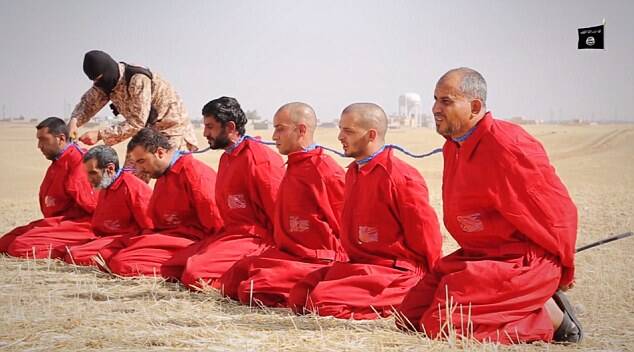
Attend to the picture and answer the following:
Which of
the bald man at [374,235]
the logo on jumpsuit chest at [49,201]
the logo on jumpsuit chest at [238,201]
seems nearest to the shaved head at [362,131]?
the bald man at [374,235]

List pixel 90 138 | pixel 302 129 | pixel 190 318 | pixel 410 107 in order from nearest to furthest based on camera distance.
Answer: pixel 190 318 < pixel 302 129 < pixel 90 138 < pixel 410 107

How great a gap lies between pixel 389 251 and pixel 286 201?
1100mm

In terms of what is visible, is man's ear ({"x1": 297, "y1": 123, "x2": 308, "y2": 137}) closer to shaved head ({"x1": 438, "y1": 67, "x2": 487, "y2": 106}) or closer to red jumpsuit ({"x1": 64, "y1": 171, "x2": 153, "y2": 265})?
shaved head ({"x1": 438, "y1": 67, "x2": 487, "y2": 106})

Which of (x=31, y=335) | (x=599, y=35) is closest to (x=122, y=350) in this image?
(x=31, y=335)

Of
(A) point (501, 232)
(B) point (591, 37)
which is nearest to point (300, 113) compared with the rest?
(A) point (501, 232)

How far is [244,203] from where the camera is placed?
6906 millimetres

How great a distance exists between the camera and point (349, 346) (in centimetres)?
429

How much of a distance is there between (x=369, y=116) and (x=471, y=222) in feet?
4.60

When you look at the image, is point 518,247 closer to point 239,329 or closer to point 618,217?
point 239,329

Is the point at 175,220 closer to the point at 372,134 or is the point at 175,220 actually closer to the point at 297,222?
the point at 297,222

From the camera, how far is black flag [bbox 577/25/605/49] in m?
6.61

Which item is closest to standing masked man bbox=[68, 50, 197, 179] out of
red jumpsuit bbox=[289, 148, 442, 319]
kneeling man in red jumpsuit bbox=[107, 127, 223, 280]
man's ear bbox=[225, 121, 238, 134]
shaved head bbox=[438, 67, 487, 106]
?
kneeling man in red jumpsuit bbox=[107, 127, 223, 280]

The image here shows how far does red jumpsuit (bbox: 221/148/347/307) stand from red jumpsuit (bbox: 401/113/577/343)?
63.6 inches

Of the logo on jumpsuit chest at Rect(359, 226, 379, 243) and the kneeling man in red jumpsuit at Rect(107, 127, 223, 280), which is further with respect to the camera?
the kneeling man in red jumpsuit at Rect(107, 127, 223, 280)
